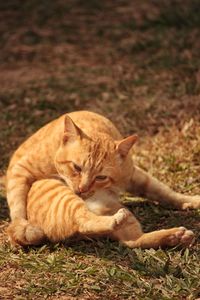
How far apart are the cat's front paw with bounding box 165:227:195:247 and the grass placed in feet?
0.20

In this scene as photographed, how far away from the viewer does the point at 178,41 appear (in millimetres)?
8719

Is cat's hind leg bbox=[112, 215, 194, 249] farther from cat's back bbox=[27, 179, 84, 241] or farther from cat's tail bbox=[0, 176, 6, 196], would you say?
cat's tail bbox=[0, 176, 6, 196]

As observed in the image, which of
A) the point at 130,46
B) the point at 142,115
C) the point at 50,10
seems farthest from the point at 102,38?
the point at 142,115

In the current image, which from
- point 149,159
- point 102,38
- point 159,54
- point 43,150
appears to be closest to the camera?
point 43,150

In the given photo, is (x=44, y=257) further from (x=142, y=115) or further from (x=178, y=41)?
(x=178, y=41)

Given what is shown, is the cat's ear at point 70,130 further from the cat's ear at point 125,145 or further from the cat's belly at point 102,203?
the cat's belly at point 102,203

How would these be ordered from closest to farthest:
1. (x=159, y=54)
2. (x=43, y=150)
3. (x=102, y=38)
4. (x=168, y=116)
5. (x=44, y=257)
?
(x=44, y=257), (x=43, y=150), (x=168, y=116), (x=159, y=54), (x=102, y=38)

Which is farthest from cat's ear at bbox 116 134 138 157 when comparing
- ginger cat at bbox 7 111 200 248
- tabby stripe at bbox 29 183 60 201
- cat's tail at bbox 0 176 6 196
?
cat's tail at bbox 0 176 6 196

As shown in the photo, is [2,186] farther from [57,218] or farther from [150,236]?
[150,236]

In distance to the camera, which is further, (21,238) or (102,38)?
(102,38)

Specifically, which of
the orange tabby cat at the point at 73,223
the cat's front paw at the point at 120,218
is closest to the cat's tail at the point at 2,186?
the orange tabby cat at the point at 73,223

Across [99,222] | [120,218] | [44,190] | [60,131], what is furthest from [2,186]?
[120,218]

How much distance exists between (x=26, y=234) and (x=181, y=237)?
0.95m

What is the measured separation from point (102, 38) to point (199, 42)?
4.45 ft
